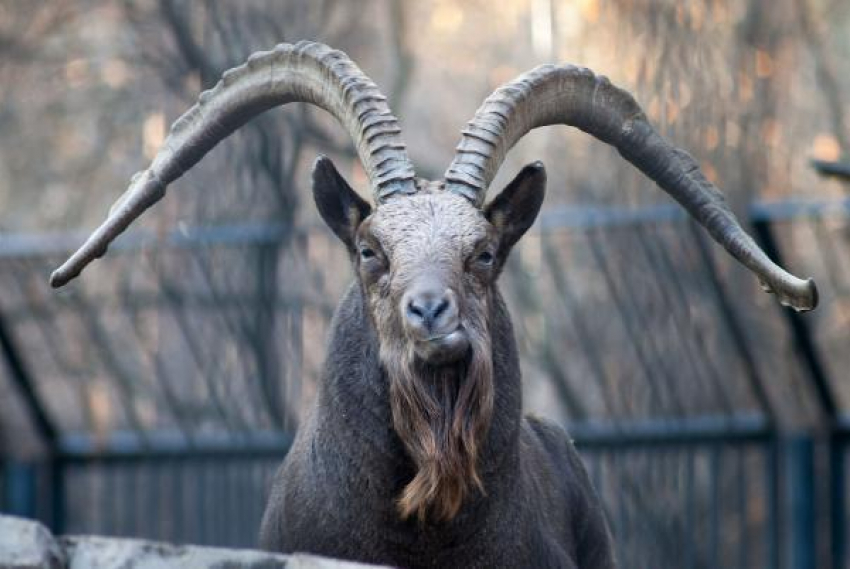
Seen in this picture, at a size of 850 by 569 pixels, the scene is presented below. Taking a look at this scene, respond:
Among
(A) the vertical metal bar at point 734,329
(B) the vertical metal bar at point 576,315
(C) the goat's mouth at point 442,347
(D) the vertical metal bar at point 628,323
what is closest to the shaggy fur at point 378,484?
(C) the goat's mouth at point 442,347

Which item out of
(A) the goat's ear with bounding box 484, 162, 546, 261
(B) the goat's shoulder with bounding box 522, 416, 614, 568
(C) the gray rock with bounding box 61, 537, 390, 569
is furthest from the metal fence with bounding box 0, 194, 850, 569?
(C) the gray rock with bounding box 61, 537, 390, 569

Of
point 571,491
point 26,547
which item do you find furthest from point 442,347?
point 571,491

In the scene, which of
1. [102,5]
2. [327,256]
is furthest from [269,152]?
[102,5]

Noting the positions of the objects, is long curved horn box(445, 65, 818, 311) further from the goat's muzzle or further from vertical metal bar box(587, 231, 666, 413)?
vertical metal bar box(587, 231, 666, 413)

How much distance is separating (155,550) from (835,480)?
25.1 feet

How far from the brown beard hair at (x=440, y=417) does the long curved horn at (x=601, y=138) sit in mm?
744

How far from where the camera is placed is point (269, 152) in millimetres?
15125

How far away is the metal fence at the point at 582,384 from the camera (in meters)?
12.4

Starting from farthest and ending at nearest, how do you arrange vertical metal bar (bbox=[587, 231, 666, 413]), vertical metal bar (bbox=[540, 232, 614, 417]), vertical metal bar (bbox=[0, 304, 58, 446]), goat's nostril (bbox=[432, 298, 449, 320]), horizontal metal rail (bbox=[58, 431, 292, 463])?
vertical metal bar (bbox=[0, 304, 58, 446]), horizontal metal rail (bbox=[58, 431, 292, 463]), vertical metal bar (bbox=[540, 232, 614, 417]), vertical metal bar (bbox=[587, 231, 666, 413]), goat's nostril (bbox=[432, 298, 449, 320])

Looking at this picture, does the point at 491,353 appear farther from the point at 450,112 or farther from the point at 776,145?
the point at 450,112

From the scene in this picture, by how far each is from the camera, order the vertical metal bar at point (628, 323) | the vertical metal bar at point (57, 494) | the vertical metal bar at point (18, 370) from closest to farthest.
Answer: the vertical metal bar at point (628, 323)
the vertical metal bar at point (18, 370)
the vertical metal bar at point (57, 494)

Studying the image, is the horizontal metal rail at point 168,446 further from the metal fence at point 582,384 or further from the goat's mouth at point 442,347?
the goat's mouth at point 442,347

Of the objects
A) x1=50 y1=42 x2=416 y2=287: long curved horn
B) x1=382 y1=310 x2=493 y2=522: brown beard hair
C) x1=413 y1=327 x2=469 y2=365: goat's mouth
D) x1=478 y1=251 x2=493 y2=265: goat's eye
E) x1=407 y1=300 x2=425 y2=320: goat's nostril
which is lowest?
x1=382 y1=310 x2=493 y2=522: brown beard hair

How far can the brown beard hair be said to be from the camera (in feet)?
21.9
